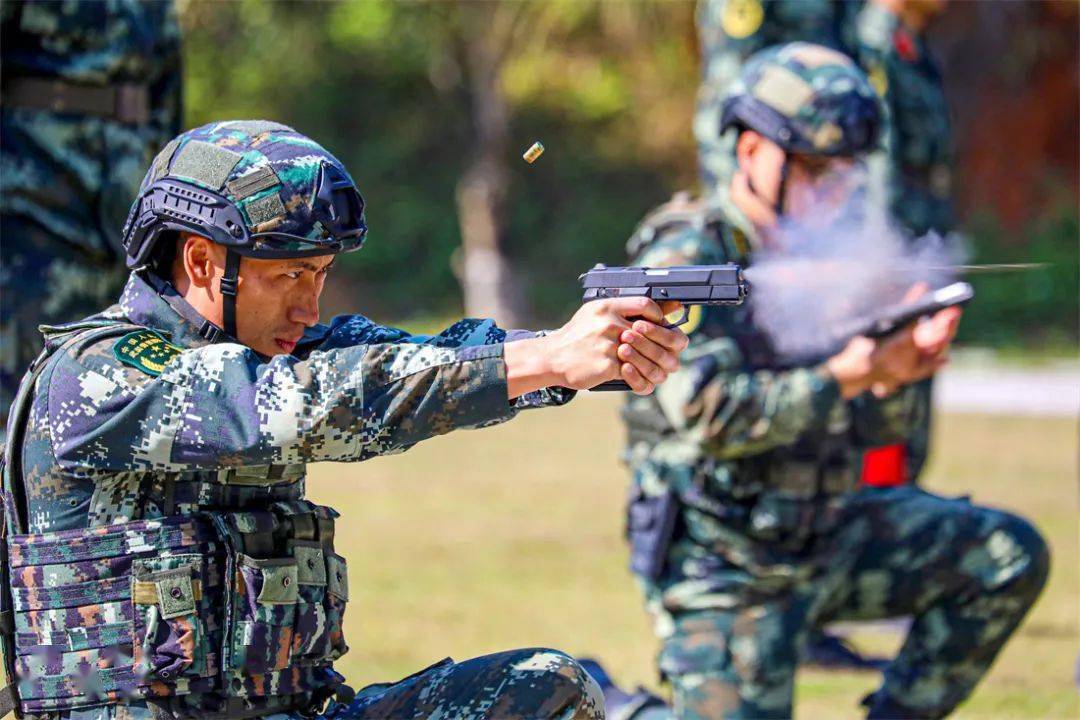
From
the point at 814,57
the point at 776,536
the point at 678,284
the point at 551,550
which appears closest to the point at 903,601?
the point at 776,536

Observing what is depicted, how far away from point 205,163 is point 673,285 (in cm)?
92

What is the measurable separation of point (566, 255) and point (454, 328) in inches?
925

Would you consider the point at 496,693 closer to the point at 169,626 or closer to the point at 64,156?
the point at 169,626

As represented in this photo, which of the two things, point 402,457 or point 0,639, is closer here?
point 0,639

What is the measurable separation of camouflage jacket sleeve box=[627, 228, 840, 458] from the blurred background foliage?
59.7 feet

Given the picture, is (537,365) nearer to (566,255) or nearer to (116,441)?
(116,441)

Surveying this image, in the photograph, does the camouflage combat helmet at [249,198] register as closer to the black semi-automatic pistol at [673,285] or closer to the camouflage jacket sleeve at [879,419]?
the black semi-automatic pistol at [673,285]

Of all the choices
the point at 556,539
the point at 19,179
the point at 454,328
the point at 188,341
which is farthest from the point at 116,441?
the point at 556,539

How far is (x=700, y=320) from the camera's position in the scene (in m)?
5.21

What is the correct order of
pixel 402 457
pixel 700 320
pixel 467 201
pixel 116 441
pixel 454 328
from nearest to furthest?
pixel 116 441
pixel 454 328
pixel 700 320
pixel 402 457
pixel 467 201

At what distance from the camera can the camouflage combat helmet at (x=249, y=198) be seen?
332cm

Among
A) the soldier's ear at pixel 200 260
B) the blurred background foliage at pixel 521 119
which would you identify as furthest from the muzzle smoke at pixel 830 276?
the blurred background foliage at pixel 521 119

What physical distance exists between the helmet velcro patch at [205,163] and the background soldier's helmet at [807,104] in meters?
2.38

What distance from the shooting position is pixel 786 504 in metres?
5.30
